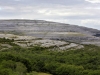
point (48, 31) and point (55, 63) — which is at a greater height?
point (48, 31)

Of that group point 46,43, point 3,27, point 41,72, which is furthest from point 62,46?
point 3,27

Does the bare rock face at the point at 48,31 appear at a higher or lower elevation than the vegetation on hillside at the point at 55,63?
higher

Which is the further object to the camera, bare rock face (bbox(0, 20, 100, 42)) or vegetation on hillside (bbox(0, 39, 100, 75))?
bare rock face (bbox(0, 20, 100, 42))

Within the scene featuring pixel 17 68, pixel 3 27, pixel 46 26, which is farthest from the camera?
pixel 46 26

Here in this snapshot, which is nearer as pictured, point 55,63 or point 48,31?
point 55,63

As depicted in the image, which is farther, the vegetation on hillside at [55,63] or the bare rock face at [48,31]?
the bare rock face at [48,31]

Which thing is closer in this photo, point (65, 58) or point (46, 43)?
point (65, 58)

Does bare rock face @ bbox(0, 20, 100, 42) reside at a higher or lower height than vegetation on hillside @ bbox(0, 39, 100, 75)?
higher

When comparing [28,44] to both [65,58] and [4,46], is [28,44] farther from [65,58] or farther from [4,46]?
[65,58]
